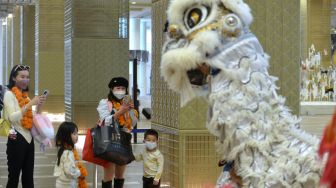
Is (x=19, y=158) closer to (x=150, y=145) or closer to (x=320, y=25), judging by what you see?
(x=150, y=145)

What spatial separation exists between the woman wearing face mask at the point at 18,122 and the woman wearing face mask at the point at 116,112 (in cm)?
71

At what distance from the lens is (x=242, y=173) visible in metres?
2.75

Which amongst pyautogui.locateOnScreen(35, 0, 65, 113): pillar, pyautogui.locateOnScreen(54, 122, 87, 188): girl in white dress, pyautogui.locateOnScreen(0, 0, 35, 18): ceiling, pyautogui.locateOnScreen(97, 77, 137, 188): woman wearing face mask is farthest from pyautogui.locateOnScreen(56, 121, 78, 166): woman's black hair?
pyautogui.locateOnScreen(0, 0, 35, 18): ceiling

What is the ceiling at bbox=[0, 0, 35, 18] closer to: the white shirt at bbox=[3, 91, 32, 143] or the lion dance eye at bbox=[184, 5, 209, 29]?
the white shirt at bbox=[3, 91, 32, 143]

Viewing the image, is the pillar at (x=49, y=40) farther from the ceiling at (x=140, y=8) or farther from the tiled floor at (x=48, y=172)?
the ceiling at (x=140, y=8)

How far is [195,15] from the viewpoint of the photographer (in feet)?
9.90

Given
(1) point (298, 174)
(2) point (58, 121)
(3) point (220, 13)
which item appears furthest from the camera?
(2) point (58, 121)

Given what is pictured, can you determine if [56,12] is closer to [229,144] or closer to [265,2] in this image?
[265,2]

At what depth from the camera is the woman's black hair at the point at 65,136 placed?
6.08m

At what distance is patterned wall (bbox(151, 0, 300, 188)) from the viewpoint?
6504 mm

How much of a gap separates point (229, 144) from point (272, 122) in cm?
21

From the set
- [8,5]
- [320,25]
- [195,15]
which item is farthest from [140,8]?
[195,15]

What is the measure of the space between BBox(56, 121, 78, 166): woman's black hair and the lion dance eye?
3.28 m

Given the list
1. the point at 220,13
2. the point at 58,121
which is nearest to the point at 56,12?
the point at 58,121
